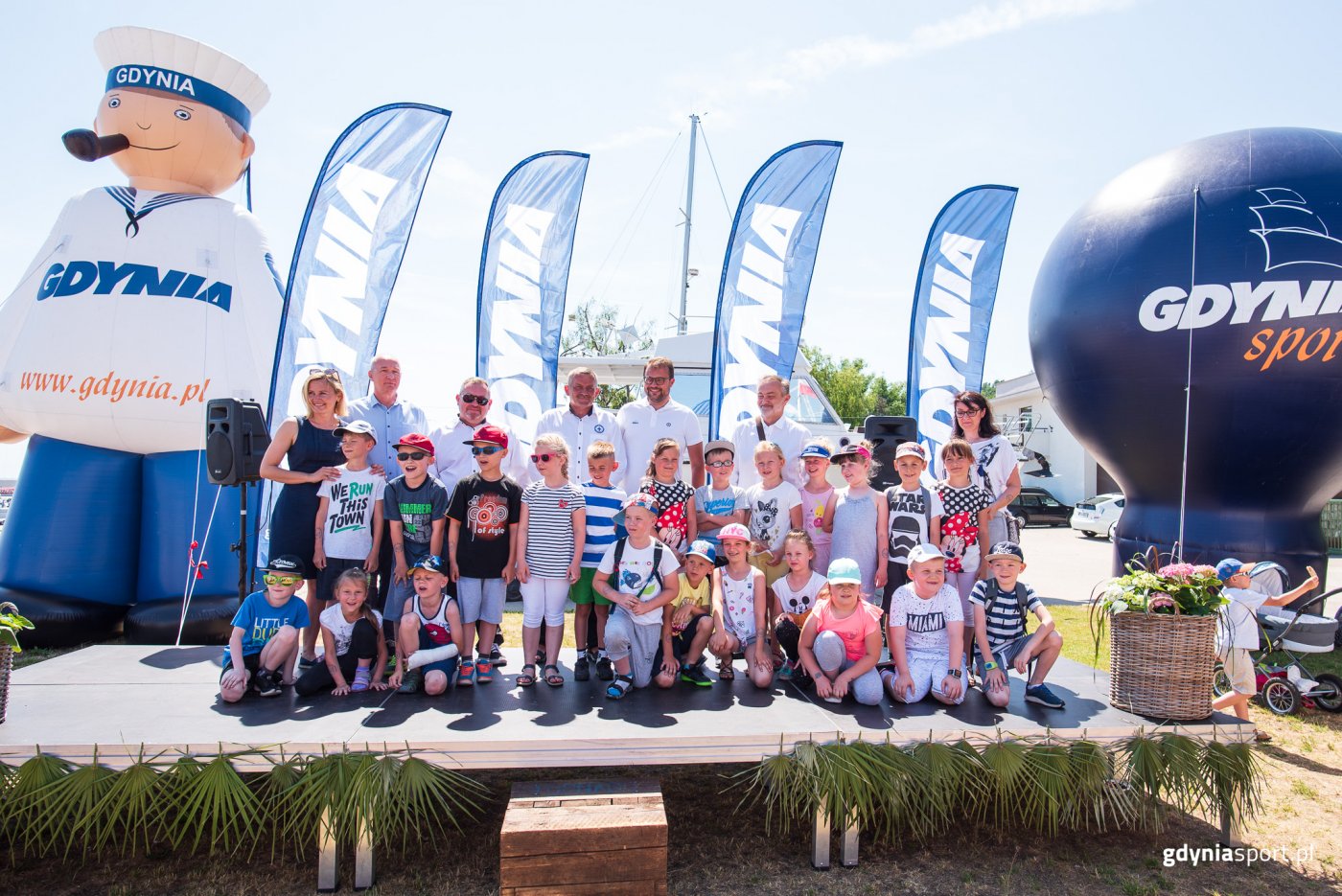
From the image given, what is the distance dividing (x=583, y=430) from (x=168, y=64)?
5.48m

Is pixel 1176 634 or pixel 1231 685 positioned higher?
pixel 1176 634

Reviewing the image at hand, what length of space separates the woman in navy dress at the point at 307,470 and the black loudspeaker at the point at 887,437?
14.7ft

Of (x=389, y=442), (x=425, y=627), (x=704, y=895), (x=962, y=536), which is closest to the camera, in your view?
(x=704, y=895)

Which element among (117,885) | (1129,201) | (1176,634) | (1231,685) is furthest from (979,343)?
(117,885)

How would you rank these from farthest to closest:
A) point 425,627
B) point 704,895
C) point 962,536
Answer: point 962,536 → point 425,627 → point 704,895

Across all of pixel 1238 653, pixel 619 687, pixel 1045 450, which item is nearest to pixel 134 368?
pixel 619 687

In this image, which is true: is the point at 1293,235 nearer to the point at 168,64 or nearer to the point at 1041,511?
the point at 168,64

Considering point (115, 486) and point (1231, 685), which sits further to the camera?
point (115, 486)

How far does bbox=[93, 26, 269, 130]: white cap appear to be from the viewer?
6691 mm

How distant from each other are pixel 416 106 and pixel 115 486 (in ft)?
14.6

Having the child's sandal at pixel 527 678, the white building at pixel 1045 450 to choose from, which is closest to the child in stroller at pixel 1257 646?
the child's sandal at pixel 527 678

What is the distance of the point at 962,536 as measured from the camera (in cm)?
452

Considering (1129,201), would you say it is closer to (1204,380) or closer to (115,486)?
(1204,380)

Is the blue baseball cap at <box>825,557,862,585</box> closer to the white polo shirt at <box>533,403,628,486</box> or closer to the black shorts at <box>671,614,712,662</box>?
the black shorts at <box>671,614,712,662</box>
